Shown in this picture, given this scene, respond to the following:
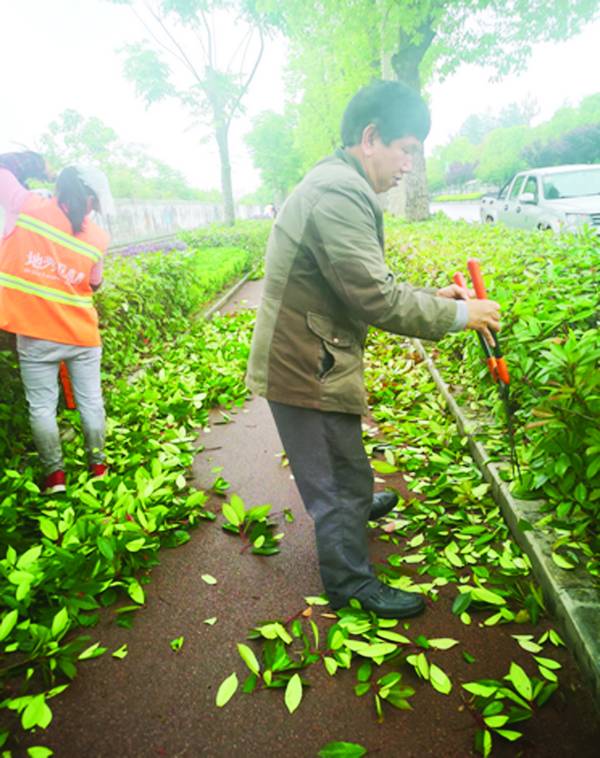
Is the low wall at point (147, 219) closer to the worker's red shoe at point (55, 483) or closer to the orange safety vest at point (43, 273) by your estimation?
the orange safety vest at point (43, 273)

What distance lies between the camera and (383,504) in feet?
9.04

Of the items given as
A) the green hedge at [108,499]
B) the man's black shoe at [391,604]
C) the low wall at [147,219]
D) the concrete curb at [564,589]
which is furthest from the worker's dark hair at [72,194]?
the low wall at [147,219]

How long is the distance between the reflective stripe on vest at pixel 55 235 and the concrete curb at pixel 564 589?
2.77 m

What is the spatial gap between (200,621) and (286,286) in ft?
5.17

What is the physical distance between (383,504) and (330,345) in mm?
1316

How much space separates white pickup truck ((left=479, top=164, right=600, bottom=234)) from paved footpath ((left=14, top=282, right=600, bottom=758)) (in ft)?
26.4

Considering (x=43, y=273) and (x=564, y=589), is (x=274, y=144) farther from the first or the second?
(x=564, y=589)

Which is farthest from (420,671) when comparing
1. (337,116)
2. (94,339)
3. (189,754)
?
(337,116)

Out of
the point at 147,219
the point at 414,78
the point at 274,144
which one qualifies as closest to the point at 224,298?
the point at 414,78

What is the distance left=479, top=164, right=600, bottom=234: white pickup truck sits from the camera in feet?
27.7

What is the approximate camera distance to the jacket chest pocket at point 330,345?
71.2 inches

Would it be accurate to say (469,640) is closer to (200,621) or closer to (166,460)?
(200,621)

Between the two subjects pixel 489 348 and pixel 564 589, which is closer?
pixel 564 589

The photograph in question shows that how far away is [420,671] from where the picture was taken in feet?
5.99
